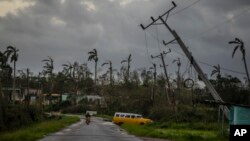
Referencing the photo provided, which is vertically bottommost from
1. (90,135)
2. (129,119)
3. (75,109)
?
(90,135)

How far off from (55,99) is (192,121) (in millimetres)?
89344

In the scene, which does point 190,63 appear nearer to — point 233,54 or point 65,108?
point 233,54

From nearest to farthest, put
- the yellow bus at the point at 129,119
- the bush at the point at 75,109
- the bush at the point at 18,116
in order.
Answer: the bush at the point at 18,116
the yellow bus at the point at 129,119
the bush at the point at 75,109

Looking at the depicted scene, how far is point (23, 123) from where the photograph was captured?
70.6m

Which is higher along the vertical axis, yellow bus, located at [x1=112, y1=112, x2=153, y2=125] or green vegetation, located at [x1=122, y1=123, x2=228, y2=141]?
yellow bus, located at [x1=112, y1=112, x2=153, y2=125]

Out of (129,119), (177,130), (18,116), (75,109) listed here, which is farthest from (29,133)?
(75,109)

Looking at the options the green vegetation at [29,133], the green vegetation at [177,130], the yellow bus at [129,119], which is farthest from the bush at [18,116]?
the green vegetation at [177,130]

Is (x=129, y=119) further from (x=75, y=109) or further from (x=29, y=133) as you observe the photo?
(x=75, y=109)

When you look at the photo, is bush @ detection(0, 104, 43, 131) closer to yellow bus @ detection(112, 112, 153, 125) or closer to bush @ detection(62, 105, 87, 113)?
yellow bus @ detection(112, 112, 153, 125)

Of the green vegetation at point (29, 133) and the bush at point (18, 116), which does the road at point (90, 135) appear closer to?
the green vegetation at point (29, 133)

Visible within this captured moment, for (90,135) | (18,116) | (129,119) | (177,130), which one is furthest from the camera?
(129,119)

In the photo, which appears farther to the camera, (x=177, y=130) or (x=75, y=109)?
(x=75, y=109)

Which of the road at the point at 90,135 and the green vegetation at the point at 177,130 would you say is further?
the green vegetation at the point at 177,130

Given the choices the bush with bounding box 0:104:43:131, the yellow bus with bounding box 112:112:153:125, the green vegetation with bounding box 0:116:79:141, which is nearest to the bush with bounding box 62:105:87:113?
the bush with bounding box 0:104:43:131
